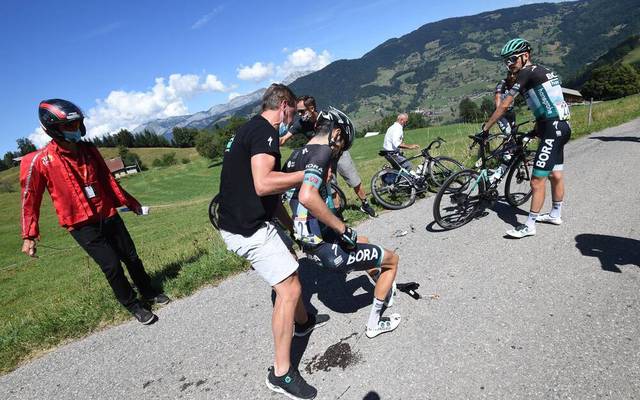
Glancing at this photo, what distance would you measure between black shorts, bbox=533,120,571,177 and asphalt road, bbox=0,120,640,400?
35.0 inches

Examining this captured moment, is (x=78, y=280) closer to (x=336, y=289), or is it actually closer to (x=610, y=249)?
(x=336, y=289)

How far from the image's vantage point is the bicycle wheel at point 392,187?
8000 mm

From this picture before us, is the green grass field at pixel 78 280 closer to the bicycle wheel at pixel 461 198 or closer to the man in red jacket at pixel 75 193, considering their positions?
the man in red jacket at pixel 75 193

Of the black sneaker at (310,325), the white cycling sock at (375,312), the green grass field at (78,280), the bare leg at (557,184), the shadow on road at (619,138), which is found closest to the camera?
the white cycling sock at (375,312)

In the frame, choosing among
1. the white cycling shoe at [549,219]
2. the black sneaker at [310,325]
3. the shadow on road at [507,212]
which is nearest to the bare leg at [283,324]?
the black sneaker at [310,325]

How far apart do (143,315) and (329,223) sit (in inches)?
121

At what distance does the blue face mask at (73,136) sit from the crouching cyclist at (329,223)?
2772mm

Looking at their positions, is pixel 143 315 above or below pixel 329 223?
below

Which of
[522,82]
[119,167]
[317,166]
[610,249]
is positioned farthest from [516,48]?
[119,167]

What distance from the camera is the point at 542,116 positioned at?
483 cm

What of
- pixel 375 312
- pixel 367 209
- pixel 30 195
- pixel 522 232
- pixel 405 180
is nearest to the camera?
pixel 375 312

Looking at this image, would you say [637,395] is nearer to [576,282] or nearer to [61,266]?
[576,282]

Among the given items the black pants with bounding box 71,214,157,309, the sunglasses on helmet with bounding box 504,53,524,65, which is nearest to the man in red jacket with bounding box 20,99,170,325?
the black pants with bounding box 71,214,157,309

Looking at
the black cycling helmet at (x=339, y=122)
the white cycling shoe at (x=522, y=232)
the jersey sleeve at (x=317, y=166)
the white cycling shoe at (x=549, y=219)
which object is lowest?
the white cycling shoe at (x=549, y=219)
